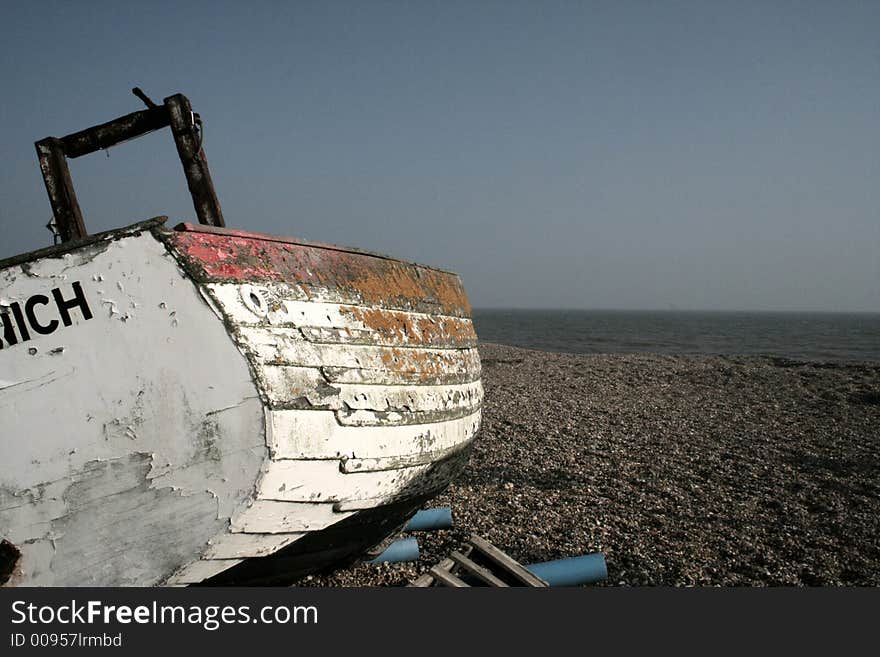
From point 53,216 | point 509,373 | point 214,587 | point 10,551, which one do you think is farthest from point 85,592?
point 509,373

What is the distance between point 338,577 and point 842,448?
8.14 m

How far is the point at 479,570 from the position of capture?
149 inches

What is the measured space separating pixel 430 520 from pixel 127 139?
355 cm

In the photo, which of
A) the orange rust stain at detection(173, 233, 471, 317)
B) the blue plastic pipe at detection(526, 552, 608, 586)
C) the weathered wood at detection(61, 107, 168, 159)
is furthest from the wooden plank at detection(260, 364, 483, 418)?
the weathered wood at detection(61, 107, 168, 159)

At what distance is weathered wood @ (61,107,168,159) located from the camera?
366cm

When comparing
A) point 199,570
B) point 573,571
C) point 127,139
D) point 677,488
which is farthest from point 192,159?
point 677,488

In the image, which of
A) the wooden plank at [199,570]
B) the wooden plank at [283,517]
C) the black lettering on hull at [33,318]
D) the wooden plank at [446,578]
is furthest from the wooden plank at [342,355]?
the wooden plank at [446,578]

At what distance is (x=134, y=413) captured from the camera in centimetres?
252

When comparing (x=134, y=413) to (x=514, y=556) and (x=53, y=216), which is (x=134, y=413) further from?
(x=514, y=556)

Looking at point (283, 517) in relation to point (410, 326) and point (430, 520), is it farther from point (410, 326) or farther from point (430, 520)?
point (430, 520)

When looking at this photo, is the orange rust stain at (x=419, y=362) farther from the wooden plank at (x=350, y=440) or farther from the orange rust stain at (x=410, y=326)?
the wooden plank at (x=350, y=440)

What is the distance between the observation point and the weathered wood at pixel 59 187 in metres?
3.68

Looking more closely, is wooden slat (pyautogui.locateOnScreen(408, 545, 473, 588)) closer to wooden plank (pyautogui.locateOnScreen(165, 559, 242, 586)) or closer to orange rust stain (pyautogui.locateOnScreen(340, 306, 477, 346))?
wooden plank (pyautogui.locateOnScreen(165, 559, 242, 586))

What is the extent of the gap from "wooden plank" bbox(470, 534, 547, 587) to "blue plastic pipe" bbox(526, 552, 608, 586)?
165mm
